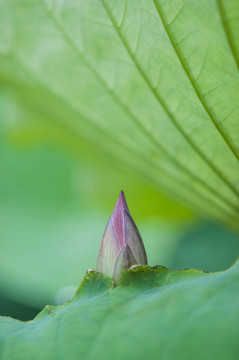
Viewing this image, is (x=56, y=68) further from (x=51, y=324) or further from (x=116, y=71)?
(x=51, y=324)

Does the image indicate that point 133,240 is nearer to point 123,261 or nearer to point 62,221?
point 123,261

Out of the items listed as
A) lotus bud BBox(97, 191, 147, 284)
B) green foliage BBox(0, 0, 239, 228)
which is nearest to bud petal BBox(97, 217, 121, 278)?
lotus bud BBox(97, 191, 147, 284)

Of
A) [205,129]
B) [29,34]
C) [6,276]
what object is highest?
[29,34]

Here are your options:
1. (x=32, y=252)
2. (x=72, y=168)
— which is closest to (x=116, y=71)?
(x=72, y=168)

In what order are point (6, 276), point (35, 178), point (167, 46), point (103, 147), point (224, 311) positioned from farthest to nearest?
point (35, 178), point (6, 276), point (103, 147), point (167, 46), point (224, 311)

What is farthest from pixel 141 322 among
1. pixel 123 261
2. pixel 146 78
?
pixel 146 78

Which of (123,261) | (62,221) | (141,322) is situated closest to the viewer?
(141,322)

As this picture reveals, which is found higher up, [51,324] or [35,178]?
[35,178]
